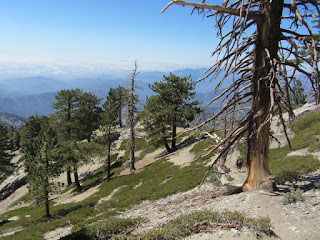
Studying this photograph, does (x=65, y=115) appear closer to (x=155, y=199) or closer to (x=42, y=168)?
(x=42, y=168)

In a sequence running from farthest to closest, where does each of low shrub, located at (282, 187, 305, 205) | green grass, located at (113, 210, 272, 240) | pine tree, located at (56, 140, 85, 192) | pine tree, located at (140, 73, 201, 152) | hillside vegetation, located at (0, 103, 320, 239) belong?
pine tree, located at (140, 73, 201, 152) < pine tree, located at (56, 140, 85, 192) < low shrub, located at (282, 187, 305, 205) < hillside vegetation, located at (0, 103, 320, 239) < green grass, located at (113, 210, 272, 240)

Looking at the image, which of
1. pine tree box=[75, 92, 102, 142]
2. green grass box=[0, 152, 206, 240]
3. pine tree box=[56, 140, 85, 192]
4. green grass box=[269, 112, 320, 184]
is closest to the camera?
green grass box=[269, 112, 320, 184]

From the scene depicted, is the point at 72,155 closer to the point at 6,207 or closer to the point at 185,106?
the point at 185,106

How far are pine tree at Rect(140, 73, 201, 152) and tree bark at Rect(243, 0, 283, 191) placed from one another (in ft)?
82.5

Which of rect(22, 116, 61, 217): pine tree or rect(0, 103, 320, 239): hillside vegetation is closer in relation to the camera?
rect(0, 103, 320, 239): hillside vegetation

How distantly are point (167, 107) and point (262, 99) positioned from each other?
1021 inches

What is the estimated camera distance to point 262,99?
281 inches

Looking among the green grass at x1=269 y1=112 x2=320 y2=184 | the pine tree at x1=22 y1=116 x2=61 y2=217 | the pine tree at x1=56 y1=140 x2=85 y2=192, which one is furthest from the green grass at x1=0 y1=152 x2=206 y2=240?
the pine tree at x1=56 y1=140 x2=85 y2=192

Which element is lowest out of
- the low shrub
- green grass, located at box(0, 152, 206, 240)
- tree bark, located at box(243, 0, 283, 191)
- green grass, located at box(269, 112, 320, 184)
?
green grass, located at box(0, 152, 206, 240)

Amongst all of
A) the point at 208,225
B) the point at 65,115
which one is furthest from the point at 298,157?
the point at 65,115

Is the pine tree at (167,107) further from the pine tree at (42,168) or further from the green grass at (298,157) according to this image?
the green grass at (298,157)

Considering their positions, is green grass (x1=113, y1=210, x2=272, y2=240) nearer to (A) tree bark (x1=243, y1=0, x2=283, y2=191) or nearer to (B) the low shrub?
(B) the low shrub

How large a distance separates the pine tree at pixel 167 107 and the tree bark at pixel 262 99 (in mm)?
25143

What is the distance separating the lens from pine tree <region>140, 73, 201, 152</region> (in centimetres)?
3334
